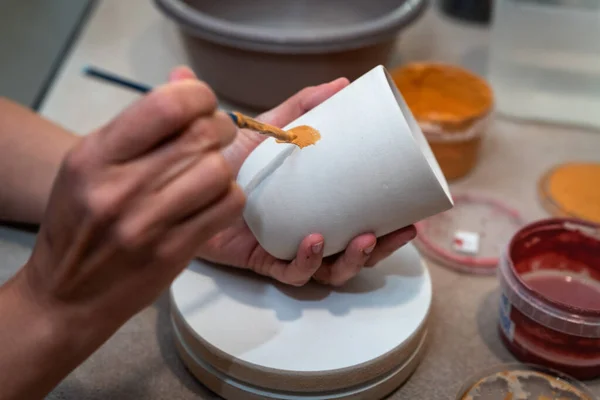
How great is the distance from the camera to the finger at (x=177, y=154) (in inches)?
15.2

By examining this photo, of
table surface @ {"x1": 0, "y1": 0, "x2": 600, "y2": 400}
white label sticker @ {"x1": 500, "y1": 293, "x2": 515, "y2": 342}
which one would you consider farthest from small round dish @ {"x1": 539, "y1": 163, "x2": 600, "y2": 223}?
white label sticker @ {"x1": 500, "y1": 293, "x2": 515, "y2": 342}

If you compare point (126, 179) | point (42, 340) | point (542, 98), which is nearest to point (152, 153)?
point (126, 179)

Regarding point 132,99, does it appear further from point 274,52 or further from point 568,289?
point 568,289

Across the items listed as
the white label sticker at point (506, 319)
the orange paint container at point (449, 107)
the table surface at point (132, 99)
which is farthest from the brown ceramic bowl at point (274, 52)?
the white label sticker at point (506, 319)

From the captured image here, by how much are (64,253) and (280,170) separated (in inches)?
7.8

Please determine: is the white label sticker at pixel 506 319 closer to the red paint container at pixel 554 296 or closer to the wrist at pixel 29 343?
the red paint container at pixel 554 296

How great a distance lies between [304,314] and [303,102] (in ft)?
0.68

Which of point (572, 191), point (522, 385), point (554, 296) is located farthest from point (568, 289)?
point (572, 191)

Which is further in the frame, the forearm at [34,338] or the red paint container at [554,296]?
the red paint container at [554,296]

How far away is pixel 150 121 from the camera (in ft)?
1.23

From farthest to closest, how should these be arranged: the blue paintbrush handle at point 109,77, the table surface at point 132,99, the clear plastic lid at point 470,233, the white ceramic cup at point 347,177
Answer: the blue paintbrush handle at point 109,77
the clear plastic lid at point 470,233
the table surface at point 132,99
the white ceramic cup at point 347,177

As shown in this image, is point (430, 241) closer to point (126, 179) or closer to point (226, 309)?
point (226, 309)

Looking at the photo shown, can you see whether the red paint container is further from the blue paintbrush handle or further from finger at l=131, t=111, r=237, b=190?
the blue paintbrush handle

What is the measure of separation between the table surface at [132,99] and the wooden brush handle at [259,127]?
10.4 inches
